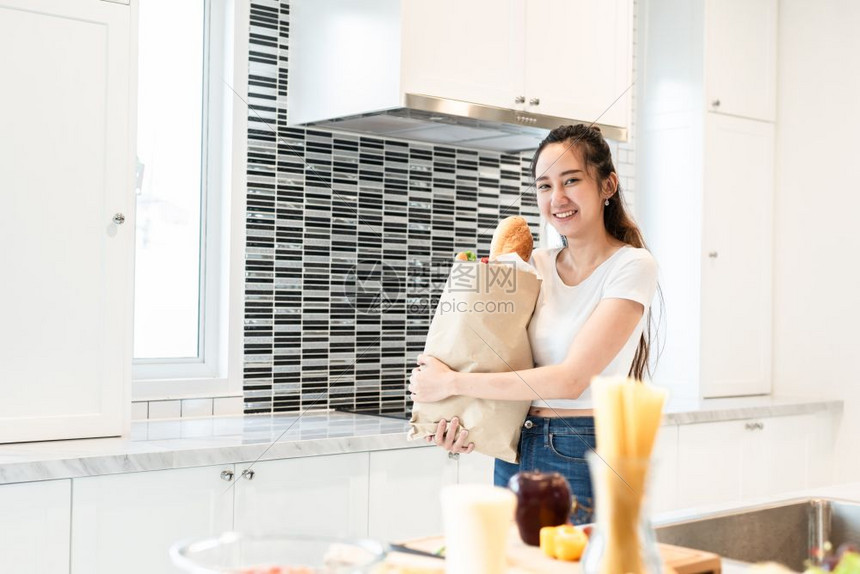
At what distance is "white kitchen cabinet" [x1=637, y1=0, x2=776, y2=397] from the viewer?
3.69 meters

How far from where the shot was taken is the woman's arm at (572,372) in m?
1.76

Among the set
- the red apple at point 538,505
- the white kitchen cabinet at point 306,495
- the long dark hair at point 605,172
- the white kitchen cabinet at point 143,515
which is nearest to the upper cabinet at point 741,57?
the long dark hair at point 605,172

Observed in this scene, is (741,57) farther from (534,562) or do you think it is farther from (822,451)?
(534,562)

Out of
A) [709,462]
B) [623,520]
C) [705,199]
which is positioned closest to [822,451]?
[709,462]

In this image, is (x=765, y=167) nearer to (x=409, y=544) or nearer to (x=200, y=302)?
(x=200, y=302)

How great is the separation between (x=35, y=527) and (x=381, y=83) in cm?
150

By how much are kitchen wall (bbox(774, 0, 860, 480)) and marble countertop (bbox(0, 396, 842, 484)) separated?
3.29 feet

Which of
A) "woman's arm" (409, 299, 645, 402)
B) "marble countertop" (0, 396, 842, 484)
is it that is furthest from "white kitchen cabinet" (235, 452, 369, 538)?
"woman's arm" (409, 299, 645, 402)

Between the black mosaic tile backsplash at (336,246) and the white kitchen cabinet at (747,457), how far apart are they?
106 cm

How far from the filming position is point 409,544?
119cm

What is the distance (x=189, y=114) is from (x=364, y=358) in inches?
38.9

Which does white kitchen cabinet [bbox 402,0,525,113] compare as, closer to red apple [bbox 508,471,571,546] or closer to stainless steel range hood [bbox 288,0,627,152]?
stainless steel range hood [bbox 288,0,627,152]

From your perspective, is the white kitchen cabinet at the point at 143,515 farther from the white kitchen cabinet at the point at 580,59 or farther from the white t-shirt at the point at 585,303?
the white kitchen cabinet at the point at 580,59

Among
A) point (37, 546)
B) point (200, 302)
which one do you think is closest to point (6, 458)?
point (37, 546)
